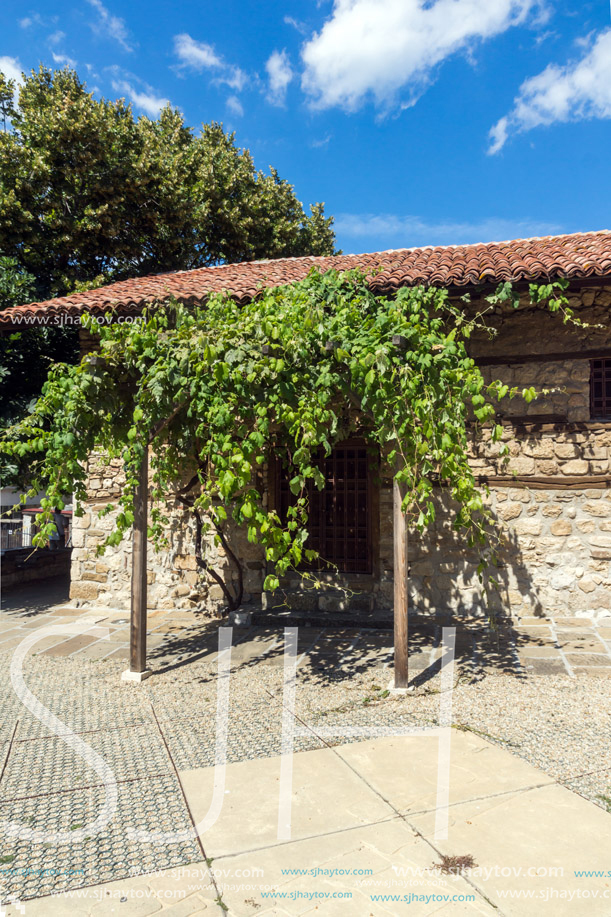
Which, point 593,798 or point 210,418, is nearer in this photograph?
point 593,798

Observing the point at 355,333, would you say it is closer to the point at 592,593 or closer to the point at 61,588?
the point at 592,593

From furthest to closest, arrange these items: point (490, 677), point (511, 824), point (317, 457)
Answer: point (317, 457) < point (490, 677) < point (511, 824)

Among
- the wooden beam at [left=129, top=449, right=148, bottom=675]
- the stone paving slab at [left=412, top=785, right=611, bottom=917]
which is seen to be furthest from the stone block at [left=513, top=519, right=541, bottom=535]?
the wooden beam at [left=129, top=449, right=148, bottom=675]

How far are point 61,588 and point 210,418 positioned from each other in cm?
684

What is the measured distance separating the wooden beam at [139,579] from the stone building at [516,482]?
2.03 m

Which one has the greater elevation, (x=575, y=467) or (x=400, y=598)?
(x=575, y=467)

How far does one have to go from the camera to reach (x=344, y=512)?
726cm

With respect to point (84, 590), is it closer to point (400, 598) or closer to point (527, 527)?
point (400, 598)

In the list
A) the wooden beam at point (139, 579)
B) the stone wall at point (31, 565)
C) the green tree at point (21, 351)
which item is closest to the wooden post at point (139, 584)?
the wooden beam at point (139, 579)

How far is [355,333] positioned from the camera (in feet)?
13.3

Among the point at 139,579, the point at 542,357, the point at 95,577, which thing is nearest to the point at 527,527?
the point at 542,357

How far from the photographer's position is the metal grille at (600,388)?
6.34 meters

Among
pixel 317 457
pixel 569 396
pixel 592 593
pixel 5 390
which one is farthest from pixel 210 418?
pixel 5 390

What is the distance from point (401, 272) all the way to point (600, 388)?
2.59m
